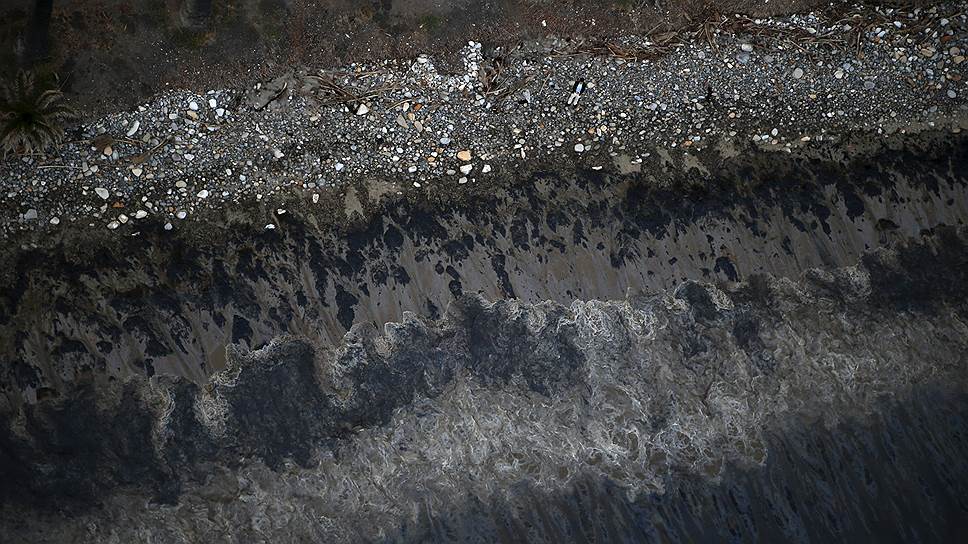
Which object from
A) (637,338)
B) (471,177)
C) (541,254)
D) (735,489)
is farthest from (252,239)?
(735,489)

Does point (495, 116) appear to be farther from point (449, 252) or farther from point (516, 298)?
point (516, 298)

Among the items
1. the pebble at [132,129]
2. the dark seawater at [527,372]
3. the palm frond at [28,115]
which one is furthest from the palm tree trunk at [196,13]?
the dark seawater at [527,372]

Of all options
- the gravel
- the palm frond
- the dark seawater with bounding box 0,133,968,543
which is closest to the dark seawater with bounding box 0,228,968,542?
the dark seawater with bounding box 0,133,968,543

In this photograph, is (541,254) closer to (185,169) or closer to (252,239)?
(252,239)

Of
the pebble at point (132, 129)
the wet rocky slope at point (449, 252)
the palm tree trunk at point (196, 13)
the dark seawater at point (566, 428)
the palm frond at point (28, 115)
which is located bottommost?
the dark seawater at point (566, 428)

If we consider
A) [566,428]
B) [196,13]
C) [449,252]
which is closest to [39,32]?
[196,13]

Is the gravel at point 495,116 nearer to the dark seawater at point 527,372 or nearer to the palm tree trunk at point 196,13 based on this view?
the dark seawater at point 527,372

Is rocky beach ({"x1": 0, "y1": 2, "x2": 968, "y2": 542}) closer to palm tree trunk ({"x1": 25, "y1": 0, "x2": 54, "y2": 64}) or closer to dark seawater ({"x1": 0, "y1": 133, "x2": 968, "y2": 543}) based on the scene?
dark seawater ({"x1": 0, "y1": 133, "x2": 968, "y2": 543})

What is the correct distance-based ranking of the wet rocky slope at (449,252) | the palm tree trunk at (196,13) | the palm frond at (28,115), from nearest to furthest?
1. the palm frond at (28,115)
2. the palm tree trunk at (196,13)
3. the wet rocky slope at (449,252)
